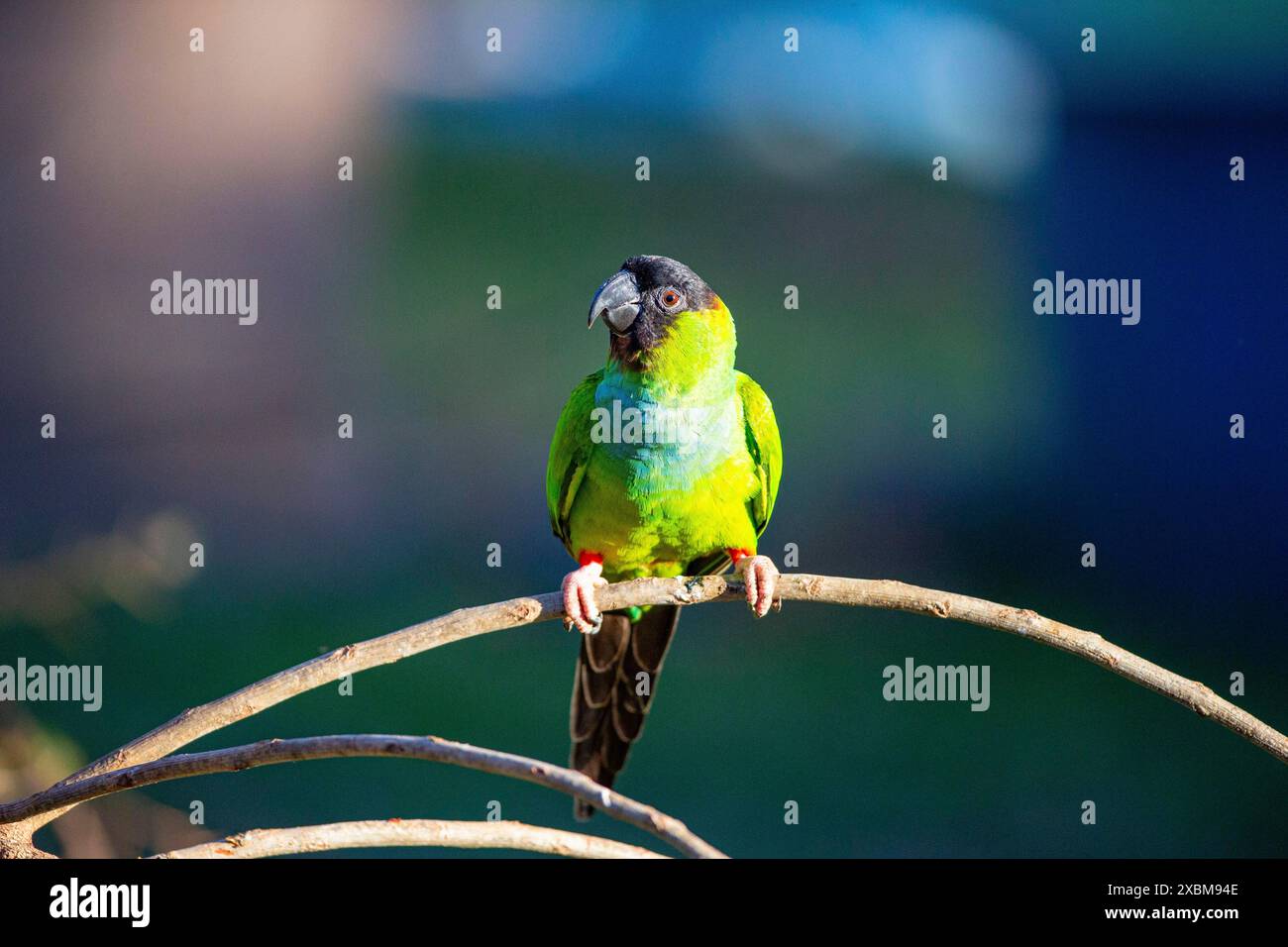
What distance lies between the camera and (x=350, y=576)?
562 cm

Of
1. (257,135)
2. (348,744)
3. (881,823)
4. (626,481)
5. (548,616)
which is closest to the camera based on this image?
(348,744)

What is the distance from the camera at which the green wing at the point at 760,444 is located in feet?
8.42

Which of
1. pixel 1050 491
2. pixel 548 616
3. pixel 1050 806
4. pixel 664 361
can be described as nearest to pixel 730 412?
pixel 664 361

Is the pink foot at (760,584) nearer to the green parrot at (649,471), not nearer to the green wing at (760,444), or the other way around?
the green parrot at (649,471)

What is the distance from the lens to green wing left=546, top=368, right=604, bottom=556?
2.54 meters

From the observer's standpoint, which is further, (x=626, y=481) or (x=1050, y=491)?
Answer: (x=1050, y=491)

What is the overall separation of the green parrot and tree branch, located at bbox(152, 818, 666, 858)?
884 mm

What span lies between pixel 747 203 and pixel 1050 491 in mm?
2066

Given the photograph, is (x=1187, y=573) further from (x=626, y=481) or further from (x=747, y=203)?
(x=626, y=481)

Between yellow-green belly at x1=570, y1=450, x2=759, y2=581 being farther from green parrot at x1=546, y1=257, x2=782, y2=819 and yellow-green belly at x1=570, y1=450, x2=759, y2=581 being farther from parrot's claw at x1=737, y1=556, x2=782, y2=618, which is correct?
→ parrot's claw at x1=737, y1=556, x2=782, y2=618

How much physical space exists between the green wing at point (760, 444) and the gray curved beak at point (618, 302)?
35 centimetres

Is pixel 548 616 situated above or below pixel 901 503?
below
